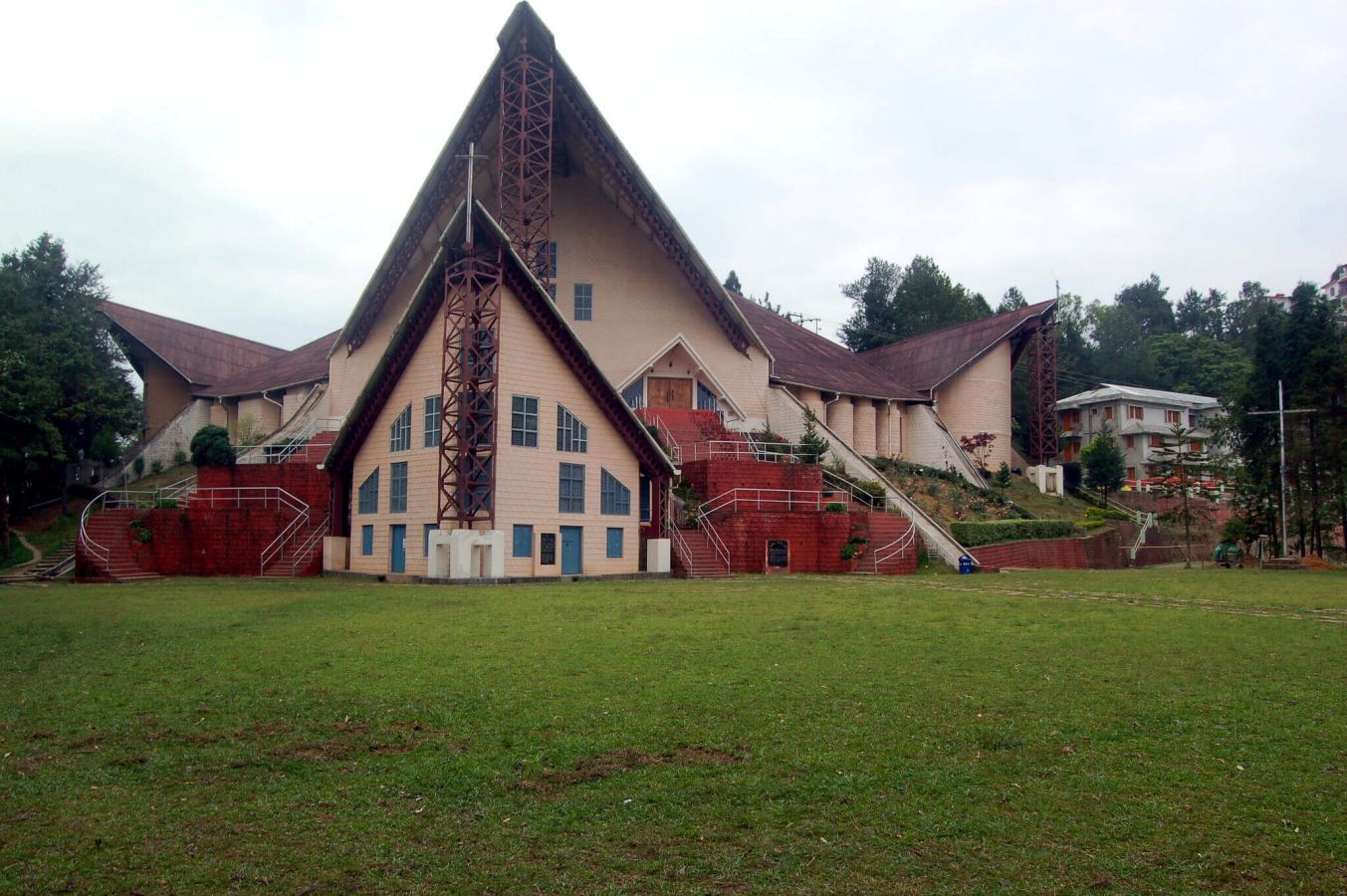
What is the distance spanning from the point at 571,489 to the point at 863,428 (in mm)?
25731

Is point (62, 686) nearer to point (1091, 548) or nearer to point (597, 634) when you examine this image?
point (597, 634)

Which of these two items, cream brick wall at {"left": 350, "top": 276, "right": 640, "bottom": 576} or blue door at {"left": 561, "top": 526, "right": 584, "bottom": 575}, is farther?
blue door at {"left": 561, "top": 526, "right": 584, "bottom": 575}

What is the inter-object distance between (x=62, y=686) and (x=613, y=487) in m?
20.2

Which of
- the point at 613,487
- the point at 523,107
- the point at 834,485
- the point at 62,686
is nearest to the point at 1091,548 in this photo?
the point at 834,485

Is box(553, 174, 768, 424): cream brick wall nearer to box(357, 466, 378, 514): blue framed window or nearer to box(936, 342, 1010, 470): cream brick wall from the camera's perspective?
box(357, 466, 378, 514): blue framed window

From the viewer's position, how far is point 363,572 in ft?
98.0

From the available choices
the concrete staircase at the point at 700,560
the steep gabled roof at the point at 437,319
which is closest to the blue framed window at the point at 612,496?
the steep gabled roof at the point at 437,319

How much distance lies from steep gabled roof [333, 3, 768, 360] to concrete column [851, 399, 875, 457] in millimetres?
11138

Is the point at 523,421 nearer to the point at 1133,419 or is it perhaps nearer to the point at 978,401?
the point at 978,401

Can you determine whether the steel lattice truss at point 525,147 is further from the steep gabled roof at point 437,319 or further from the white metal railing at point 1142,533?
the white metal railing at point 1142,533

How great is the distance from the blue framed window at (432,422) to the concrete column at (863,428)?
27552mm

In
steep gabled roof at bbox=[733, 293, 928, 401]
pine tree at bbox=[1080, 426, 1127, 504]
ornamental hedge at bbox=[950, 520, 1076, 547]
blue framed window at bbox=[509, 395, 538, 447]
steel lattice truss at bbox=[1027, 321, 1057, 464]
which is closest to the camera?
blue framed window at bbox=[509, 395, 538, 447]

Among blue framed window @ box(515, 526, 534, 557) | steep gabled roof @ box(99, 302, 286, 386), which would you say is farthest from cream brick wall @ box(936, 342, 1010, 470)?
steep gabled roof @ box(99, 302, 286, 386)

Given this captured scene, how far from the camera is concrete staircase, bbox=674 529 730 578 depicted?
29.9 meters
